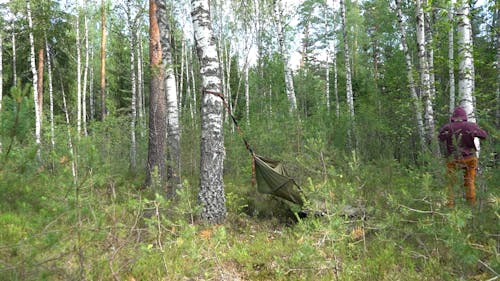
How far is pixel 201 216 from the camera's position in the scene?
4.70 meters

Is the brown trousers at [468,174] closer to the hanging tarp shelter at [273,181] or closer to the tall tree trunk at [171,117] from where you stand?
the hanging tarp shelter at [273,181]

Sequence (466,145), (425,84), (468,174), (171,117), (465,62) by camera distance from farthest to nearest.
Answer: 1. (425,84)
2. (171,117)
3. (465,62)
4. (466,145)
5. (468,174)

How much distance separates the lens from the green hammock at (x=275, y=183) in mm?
4758

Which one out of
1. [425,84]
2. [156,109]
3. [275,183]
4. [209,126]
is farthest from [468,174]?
[156,109]

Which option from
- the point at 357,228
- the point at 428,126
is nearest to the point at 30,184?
the point at 357,228

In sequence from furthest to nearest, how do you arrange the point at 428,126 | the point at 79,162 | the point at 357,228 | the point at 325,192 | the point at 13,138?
the point at 428,126
the point at 357,228
the point at 325,192
the point at 79,162
the point at 13,138

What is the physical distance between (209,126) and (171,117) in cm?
200

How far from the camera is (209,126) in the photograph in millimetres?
4832

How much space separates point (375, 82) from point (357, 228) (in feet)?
39.3

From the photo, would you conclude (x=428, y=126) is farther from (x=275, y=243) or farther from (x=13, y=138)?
(x=13, y=138)

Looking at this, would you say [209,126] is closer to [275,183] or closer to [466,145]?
[275,183]

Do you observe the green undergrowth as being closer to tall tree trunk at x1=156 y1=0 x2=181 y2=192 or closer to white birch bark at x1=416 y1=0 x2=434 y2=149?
tall tree trunk at x1=156 y1=0 x2=181 y2=192

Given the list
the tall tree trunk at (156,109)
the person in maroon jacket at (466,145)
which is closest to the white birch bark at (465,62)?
the person in maroon jacket at (466,145)

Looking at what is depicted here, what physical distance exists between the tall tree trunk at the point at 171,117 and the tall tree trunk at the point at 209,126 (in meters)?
1.29
